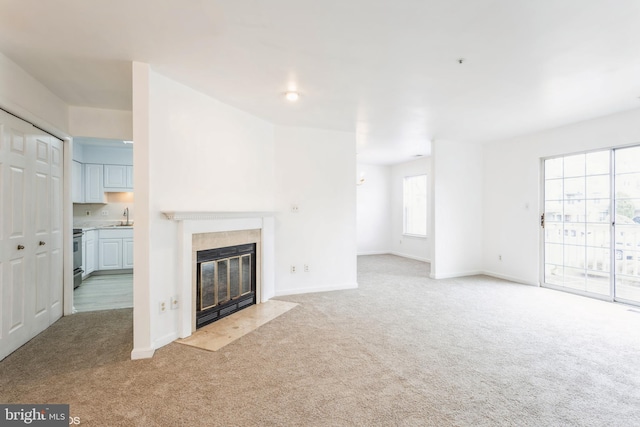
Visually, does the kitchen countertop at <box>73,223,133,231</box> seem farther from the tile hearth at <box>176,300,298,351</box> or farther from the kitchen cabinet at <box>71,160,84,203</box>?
the tile hearth at <box>176,300,298,351</box>

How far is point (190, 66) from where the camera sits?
2906 millimetres

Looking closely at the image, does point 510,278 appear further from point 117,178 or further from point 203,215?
point 117,178

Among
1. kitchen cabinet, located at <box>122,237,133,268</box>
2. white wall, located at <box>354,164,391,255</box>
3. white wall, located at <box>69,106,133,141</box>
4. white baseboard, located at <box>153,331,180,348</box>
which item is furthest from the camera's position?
white wall, located at <box>354,164,391,255</box>

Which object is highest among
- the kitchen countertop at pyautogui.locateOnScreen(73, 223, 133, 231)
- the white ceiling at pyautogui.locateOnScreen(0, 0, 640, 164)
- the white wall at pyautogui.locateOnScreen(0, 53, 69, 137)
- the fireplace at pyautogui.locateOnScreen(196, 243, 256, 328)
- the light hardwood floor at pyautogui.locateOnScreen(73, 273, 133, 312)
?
the white ceiling at pyautogui.locateOnScreen(0, 0, 640, 164)

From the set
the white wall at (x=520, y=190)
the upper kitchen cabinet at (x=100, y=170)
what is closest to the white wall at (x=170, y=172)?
the upper kitchen cabinet at (x=100, y=170)

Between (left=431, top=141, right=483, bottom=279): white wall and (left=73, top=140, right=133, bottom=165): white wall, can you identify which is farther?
(left=73, top=140, right=133, bottom=165): white wall

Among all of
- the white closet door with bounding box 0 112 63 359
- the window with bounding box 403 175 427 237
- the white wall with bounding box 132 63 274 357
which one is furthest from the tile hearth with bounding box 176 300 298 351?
the window with bounding box 403 175 427 237

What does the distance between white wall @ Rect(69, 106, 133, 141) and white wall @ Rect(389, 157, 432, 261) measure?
20.9ft

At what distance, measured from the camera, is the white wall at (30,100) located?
2753 mm

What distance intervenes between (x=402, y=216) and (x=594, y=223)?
14.6ft

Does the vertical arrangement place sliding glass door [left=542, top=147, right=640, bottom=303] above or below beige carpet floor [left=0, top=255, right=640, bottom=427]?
above

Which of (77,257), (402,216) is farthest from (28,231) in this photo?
(402,216)

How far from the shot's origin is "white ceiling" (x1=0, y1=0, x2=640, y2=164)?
2094mm

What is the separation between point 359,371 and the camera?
257 centimetres
